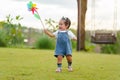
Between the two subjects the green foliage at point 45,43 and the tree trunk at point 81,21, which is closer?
the tree trunk at point 81,21

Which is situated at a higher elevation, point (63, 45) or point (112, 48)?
point (63, 45)

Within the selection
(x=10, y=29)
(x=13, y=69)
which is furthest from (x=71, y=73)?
(x=10, y=29)

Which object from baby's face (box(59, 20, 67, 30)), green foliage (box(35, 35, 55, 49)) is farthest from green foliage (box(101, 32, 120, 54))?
baby's face (box(59, 20, 67, 30))

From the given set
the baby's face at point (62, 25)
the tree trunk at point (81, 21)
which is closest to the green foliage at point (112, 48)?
the tree trunk at point (81, 21)

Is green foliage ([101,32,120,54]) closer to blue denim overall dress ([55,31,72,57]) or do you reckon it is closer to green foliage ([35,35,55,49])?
green foliage ([35,35,55,49])

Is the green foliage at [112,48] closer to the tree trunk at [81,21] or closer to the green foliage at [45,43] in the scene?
the tree trunk at [81,21]

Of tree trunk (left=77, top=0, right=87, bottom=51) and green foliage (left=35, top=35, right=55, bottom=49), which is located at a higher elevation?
tree trunk (left=77, top=0, right=87, bottom=51)

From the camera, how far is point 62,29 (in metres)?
8.82

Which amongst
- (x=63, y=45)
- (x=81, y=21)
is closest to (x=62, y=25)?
(x=63, y=45)

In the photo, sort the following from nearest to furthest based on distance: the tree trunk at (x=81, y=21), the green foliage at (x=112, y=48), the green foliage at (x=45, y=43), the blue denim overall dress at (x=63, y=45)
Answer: the blue denim overall dress at (x=63, y=45)
the tree trunk at (x=81, y=21)
the green foliage at (x=45, y=43)
the green foliage at (x=112, y=48)

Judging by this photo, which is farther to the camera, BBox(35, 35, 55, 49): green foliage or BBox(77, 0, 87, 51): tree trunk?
BBox(35, 35, 55, 49): green foliage

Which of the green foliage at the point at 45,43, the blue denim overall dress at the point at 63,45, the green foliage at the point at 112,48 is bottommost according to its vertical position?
the green foliage at the point at 112,48

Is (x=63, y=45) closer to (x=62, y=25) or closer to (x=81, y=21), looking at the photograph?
(x=62, y=25)

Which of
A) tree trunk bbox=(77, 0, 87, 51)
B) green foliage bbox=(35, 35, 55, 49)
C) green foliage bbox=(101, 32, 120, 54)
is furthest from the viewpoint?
green foliage bbox=(101, 32, 120, 54)
